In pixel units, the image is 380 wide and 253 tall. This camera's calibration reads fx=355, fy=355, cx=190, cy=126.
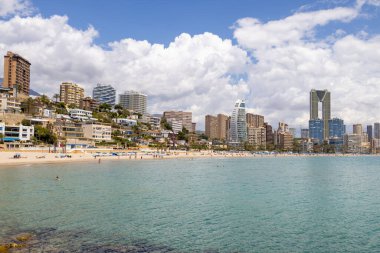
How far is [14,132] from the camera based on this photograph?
130875 millimetres

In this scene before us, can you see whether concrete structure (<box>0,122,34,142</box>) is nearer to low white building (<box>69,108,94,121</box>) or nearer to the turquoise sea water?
low white building (<box>69,108,94,121</box>)

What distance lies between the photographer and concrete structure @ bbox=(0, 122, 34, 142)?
127756mm

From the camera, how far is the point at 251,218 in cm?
3158

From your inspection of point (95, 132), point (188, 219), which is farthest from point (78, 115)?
point (188, 219)

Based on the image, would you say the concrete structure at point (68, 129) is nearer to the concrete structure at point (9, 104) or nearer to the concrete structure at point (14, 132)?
the concrete structure at point (9, 104)

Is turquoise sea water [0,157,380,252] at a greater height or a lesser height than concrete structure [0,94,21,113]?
lesser

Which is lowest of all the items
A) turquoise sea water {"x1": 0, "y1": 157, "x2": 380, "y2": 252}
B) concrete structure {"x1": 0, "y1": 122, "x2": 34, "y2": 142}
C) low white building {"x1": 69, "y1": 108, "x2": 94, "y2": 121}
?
turquoise sea water {"x1": 0, "y1": 157, "x2": 380, "y2": 252}

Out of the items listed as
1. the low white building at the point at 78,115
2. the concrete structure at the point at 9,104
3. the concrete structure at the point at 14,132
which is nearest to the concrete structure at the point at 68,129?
the concrete structure at the point at 9,104

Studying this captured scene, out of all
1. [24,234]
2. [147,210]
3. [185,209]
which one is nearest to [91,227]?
[24,234]

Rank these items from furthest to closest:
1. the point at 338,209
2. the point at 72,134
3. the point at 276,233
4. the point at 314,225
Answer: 1. the point at 72,134
2. the point at 338,209
3. the point at 314,225
4. the point at 276,233

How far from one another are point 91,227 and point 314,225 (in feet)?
58.9

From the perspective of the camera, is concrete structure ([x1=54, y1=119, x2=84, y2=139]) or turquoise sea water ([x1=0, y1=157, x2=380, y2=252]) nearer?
turquoise sea water ([x1=0, y1=157, x2=380, y2=252])

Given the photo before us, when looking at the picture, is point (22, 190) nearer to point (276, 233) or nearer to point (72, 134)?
point (276, 233)

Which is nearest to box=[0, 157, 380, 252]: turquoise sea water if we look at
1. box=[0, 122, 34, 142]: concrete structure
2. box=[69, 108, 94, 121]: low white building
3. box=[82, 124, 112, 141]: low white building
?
box=[0, 122, 34, 142]: concrete structure
